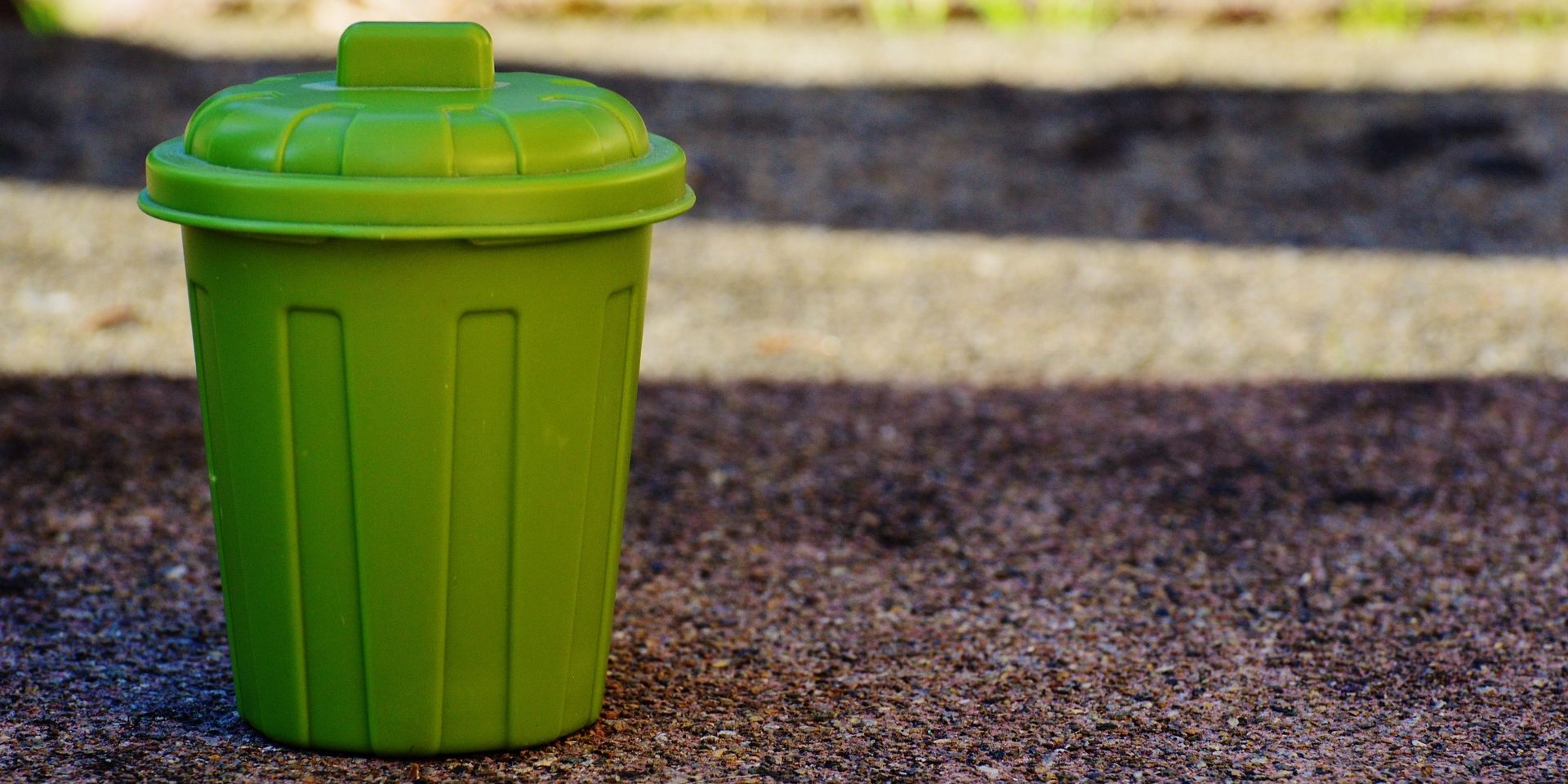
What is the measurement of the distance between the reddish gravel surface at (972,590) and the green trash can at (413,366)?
19cm

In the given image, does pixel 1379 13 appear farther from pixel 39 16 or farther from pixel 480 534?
pixel 480 534

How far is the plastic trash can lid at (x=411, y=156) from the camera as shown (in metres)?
2.14

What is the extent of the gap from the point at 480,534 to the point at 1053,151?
15.6 ft

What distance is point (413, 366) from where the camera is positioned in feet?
7.34

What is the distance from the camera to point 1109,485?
3.89 metres

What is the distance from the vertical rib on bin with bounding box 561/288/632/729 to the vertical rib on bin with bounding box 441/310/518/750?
0.43 feet

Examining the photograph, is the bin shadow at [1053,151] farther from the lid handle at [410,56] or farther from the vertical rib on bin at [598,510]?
the lid handle at [410,56]

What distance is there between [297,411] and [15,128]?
5212 millimetres

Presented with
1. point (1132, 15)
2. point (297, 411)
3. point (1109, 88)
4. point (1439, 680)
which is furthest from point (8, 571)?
point (1132, 15)

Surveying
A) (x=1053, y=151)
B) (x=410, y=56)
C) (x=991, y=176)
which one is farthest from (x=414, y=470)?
(x=1053, y=151)

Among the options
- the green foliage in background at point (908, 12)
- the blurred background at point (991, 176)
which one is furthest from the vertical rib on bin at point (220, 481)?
the green foliage in background at point (908, 12)

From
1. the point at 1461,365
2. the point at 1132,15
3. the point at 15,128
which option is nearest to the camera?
the point at 1461,365

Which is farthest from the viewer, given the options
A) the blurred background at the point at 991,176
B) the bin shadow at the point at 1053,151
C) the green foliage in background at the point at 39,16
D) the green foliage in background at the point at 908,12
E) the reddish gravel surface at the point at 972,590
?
the green foliage in background at the point at 908,12

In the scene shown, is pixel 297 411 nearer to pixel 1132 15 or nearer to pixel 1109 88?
pixel 1109 88
